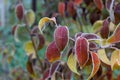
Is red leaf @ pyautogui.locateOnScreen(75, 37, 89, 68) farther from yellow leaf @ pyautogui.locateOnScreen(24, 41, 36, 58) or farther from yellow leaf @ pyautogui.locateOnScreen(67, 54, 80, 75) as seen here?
yellow leaf @ pyautogui.locateOnScreen(24, 41, 36, 58)

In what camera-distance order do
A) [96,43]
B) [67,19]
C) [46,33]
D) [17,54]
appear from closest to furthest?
[96,43] → [67,19] → [46,33] → [17,54]

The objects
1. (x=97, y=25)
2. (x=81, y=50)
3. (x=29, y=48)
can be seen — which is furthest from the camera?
(x=29, y=48)

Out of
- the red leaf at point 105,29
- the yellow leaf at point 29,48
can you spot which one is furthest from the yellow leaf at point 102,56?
the yellow leaf at point 29,48

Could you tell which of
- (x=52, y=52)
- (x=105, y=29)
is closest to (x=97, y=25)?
(x=105, y=29)

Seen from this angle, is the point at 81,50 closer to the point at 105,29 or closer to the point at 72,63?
the point at 72,63

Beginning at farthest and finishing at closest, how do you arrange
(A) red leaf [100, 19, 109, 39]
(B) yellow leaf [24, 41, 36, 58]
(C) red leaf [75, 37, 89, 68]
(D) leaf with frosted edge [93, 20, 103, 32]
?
(B) yellow leaf [24, 41, 36, 58] < (D) leaf with frosted edge [93, 20, 103, 32] < (A) red leaf [100, 19, 109, 39] < (C) red leaf [75, 37, 89, 68]

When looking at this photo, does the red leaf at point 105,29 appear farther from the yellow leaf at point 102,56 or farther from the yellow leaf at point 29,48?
the yellow leaf at point 29,48

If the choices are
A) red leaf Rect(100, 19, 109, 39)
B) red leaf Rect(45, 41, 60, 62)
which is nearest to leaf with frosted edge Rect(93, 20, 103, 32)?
red leaf Rect(100, 19, 109, 39)

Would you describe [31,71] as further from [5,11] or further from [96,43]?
[5,11]

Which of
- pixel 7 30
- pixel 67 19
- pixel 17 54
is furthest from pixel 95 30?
pixel 7 30

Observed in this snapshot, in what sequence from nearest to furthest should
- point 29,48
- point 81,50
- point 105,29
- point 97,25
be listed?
point 81,50, point 105,29, point 97,25, point 29,48

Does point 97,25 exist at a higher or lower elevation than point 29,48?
higher
